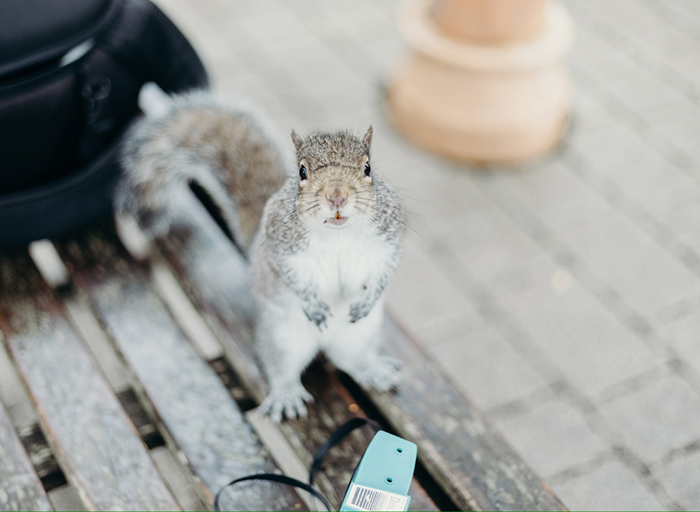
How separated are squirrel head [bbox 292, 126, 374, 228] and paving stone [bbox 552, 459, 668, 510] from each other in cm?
80

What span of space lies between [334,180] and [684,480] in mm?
1009

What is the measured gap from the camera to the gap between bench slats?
0.85 meters

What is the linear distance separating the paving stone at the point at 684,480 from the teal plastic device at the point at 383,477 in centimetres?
79

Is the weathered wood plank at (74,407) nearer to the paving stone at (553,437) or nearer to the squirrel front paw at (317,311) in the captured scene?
the squirrel front paw at (317,311)

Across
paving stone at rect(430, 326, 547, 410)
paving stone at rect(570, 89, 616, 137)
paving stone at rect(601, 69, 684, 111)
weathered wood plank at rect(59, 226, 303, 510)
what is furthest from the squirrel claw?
paving stone at rect(601, 69, 684, 111)

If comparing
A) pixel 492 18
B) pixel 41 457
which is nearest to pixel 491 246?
pixel 492 18

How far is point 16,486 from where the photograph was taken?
843 millimetres

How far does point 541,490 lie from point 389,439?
0.24 metres

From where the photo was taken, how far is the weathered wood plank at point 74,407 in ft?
2.76

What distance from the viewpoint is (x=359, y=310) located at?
34.5 inches

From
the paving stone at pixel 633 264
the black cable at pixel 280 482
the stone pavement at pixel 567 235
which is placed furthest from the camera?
the paving stone at pixel 633 264

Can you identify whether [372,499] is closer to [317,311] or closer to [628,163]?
[317,311]

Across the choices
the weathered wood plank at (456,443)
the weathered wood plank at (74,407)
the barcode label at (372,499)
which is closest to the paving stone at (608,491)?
the weathered wood plank at (456,443)

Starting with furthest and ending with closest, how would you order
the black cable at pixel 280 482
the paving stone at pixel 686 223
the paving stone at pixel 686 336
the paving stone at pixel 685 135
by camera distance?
the paving stone at pixel 685 135 < the paving stone at pixel 686 223 < the paving stone at pixel 686 336 < the black cable at pixel 280 482
